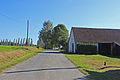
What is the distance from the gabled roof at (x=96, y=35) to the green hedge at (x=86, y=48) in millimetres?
1242

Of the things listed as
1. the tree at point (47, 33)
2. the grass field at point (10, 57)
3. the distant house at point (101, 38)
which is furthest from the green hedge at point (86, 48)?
the tree at point (47, 33)

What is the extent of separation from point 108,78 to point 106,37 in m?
24.3

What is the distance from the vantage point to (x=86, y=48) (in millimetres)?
25766

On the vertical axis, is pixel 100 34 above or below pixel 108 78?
above

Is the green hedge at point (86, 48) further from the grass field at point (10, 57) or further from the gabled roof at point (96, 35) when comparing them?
the grass field at point (10, 57)

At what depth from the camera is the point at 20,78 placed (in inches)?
235

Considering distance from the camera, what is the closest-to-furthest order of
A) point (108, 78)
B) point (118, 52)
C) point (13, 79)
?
point (13, 79) < point (108, 78) < point (118, 52)

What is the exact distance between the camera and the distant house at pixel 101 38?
26.3 metres

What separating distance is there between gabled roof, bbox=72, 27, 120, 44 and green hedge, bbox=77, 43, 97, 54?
4.07ft

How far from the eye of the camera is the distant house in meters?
26.3

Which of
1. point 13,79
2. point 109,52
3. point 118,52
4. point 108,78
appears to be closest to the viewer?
point 13,79

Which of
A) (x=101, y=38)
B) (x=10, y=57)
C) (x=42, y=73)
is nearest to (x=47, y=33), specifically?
(x=101, y=38)

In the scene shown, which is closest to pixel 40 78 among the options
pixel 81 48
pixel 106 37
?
pixel 81 48

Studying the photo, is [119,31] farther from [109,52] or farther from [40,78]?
[40,78]
